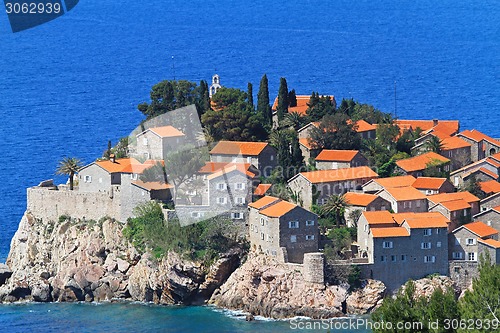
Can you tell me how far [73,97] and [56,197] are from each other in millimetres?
63757

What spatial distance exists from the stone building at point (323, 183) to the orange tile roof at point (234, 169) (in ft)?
8.39

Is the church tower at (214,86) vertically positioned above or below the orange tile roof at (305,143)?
above

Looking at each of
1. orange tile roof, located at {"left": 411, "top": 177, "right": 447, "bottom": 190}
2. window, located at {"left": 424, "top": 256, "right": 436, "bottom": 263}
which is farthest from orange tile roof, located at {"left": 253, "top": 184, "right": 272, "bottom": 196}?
window, located at {"left": 424, "top": 256, "right": 436, "bottom": 263}

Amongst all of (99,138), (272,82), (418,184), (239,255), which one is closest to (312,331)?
(239,255)

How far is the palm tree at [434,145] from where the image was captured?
97875 millimetres

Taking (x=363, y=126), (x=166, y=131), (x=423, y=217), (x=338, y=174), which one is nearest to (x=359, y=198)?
(x=338, y=174)

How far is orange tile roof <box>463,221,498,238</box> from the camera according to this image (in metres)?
86.8

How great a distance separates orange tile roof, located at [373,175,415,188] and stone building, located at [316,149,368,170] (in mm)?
2413

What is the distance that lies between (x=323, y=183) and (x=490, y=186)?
1032cm

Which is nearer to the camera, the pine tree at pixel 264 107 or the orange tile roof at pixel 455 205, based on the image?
the orange tile roof at pixel 455 205

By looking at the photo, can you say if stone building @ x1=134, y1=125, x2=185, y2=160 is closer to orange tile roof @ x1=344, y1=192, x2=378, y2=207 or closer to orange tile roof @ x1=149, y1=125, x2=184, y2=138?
orange tile roof @ x1=149, y1=125, x2=184, y2=138

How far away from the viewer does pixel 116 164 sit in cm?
9494

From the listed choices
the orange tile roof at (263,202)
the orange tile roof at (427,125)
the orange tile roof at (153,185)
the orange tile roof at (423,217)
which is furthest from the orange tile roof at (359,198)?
the orange tile roof at (427,125)

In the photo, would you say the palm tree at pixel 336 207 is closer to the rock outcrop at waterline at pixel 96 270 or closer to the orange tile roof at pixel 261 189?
the orange tile roof at pixel 261 189
